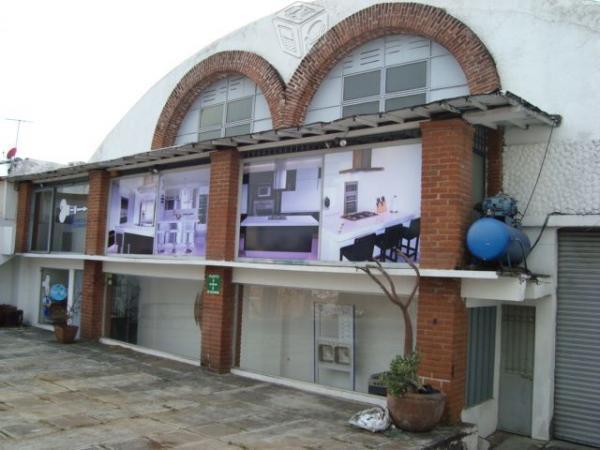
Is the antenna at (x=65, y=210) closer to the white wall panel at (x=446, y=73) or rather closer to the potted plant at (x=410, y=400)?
the white wall panel at (x=446, y=73)

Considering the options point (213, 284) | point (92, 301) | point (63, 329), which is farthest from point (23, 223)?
point (213, 284)

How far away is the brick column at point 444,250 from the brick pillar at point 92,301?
8.49 meters

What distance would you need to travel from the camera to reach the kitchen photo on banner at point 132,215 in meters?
11.9

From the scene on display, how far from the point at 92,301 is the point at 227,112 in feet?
17.8

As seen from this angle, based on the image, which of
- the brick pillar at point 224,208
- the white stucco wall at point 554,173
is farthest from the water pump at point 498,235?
the brick pillar at point 224,208

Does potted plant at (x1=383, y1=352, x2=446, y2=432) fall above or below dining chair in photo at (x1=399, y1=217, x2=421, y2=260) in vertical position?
below

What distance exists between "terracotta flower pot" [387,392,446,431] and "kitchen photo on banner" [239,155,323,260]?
9.15 ft

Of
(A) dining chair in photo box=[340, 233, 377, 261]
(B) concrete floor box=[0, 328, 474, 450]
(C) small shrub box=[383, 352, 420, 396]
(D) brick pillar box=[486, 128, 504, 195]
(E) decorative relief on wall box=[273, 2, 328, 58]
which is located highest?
(E) decorative relief on wall box=[273, 2, 328, 58]

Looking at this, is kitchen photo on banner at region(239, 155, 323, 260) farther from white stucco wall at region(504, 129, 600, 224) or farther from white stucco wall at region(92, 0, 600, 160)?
white stucco wall at region(92, 0, 600, 160)

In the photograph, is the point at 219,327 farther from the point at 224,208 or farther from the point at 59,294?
the point at 59,294

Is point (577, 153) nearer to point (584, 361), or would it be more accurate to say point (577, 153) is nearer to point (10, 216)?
point (584, 361)

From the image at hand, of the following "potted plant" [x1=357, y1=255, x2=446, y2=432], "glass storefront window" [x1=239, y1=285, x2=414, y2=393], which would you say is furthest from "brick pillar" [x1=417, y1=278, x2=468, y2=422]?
"glass storefront window" [x1=239, y1=285, x2=414, y2=393]

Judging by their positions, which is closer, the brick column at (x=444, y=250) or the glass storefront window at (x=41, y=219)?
the brick column at (x=444, y=250)

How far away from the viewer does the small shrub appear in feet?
22.2
